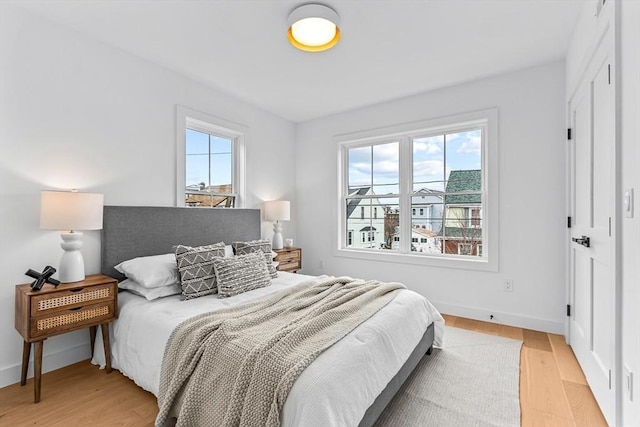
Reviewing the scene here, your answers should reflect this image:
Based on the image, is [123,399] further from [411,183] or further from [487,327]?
[411,183]

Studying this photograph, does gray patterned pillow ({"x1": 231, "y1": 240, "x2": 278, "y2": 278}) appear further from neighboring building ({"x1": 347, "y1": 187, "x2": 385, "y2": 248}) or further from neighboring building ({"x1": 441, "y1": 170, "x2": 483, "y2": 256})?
neighboring building ({"x1": 441, "y1": 170, "x2": 483, "y2": 256})

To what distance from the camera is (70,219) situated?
207 cm

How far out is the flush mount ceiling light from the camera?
2.13 metres

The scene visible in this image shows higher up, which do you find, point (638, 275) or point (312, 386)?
point (638, 275)

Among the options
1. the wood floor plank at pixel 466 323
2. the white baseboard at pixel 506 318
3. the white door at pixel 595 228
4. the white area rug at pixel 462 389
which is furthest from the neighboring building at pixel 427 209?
the white area rug at pixel 462 389

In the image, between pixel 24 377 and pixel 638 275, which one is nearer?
pixel 638 275

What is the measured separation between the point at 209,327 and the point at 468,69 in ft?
10.7

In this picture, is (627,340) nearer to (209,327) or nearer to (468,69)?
(209,327)

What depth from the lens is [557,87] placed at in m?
2.94

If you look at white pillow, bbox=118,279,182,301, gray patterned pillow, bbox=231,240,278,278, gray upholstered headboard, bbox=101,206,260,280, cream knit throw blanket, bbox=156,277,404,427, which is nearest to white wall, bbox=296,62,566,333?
gray patterned pillow, bbox=231,240,278,278

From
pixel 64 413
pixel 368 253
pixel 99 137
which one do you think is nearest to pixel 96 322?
pixel 64 413

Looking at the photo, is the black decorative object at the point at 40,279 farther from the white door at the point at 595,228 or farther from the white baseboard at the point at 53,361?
the white door at the point at 595,228

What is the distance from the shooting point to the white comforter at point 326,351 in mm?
1239

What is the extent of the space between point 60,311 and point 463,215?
12.3 ft
